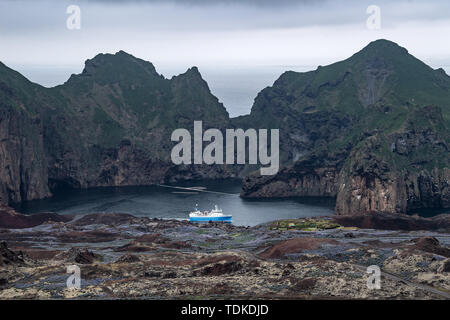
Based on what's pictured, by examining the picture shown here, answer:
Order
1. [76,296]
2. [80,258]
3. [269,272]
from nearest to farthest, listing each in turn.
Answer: [76,296] < [269,272] < [80,258]

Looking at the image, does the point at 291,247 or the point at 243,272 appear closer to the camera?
the point at 243,272

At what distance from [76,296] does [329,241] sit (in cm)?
6157

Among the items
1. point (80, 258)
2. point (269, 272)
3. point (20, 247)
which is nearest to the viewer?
point (269, 272)

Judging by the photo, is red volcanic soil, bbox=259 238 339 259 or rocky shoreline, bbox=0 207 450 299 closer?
rocky shoreline, bbox=0 207 450 299

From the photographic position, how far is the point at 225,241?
18662cm

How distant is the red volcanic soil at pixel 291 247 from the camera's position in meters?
143

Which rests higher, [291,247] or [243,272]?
[291,247]

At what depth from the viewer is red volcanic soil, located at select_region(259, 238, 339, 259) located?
14262 cm

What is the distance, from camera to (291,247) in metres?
146

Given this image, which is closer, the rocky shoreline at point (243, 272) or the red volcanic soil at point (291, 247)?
the rocky shoreline at point (243, 272)

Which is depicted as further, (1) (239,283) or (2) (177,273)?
(2) (177,273)
